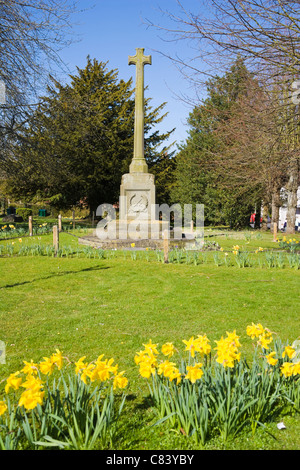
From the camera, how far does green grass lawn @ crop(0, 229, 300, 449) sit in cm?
273

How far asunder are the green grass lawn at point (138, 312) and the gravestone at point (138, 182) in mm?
5641

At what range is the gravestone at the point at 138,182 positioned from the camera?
46.8 ft

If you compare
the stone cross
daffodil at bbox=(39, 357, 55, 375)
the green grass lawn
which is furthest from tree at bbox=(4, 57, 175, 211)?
daffodil at bbox=(39, 357, 55, 375)

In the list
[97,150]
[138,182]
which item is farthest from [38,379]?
[97,150]

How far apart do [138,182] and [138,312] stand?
954 centimetres

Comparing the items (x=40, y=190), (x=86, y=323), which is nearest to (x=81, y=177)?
(x=40, y=190)

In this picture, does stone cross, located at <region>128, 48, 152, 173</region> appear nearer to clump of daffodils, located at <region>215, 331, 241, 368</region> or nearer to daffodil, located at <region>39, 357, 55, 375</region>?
clump of daffodils, located at <region>215, 331, 241, 368</region>

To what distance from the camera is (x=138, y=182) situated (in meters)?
14.3

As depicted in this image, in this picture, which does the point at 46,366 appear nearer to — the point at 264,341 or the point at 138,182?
the point at 264,341

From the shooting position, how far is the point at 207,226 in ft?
87.5

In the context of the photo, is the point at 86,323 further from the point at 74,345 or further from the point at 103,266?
the point at 103,266

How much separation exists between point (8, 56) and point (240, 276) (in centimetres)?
816

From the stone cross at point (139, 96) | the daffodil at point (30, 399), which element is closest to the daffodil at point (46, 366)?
the daffodil at point (30, 399)

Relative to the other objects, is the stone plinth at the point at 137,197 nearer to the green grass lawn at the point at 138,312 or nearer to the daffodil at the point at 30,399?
the green grass lawn at the point at 138,312
